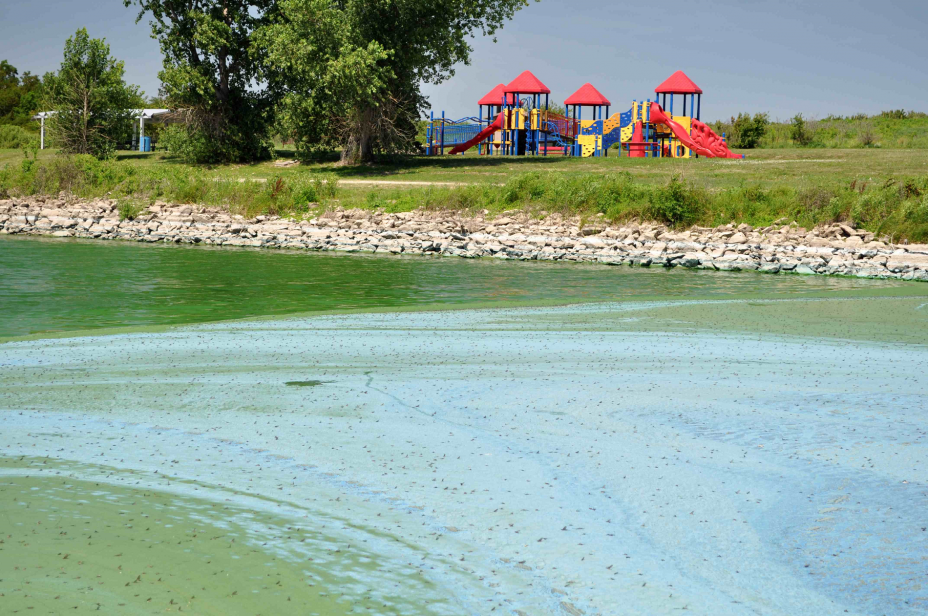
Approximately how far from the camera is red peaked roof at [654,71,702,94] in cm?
3856

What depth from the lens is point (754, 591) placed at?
11.0 feet

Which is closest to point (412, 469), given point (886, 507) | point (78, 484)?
point (78, 484)

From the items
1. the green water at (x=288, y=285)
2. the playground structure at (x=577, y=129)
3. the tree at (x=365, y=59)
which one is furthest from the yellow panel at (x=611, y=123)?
the green water at (x=288, y=285)

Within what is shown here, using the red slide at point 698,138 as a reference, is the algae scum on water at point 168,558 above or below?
below

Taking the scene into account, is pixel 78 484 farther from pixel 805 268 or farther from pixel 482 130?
pixel 482 130

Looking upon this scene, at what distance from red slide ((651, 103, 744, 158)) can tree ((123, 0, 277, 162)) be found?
1653 cm

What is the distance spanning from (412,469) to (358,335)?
4.23 metres

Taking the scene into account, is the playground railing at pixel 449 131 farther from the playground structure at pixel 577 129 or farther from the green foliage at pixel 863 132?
the green foliage at pixel 863 132

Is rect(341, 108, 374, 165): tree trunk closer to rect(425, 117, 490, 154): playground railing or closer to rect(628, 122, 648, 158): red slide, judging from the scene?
rect(425, 117, 490, 154): playground railing

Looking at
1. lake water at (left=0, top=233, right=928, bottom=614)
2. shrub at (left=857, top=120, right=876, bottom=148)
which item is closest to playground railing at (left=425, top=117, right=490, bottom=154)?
shrub at (left=857, top=120, right=876, bottom=148)

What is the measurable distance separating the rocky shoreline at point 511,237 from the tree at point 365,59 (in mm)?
7350

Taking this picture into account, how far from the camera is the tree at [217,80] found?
35875 millimetres

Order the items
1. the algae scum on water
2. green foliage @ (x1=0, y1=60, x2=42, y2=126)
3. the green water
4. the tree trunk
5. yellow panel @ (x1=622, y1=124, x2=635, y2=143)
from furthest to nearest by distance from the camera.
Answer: green foliage @ (x1=0, y1=60, x2=42, y2=126) < yellow panel @ (x1=622, y1=124, x2=635, y2=143) < the tree trunk < the green water < the algae scum on water

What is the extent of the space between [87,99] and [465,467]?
135 feet
